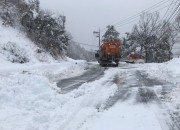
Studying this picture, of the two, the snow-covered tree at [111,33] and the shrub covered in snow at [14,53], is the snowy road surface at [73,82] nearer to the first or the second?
the shrub covered in snow at [14,53]

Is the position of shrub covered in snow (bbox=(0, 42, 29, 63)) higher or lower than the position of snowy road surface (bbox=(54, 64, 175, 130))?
higher

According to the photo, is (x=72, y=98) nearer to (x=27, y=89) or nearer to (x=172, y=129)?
(x=27, y=89)

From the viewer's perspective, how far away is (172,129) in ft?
29.7

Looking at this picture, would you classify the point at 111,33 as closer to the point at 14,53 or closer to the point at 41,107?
the point at 14,53

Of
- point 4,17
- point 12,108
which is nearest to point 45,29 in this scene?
point 4,17

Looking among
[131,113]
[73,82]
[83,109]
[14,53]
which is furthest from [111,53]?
[131,113]

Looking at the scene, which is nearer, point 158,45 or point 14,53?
point 14,53

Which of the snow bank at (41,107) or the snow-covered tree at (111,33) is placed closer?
the snow bank at (41,107)

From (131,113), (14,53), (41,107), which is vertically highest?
(14,53)

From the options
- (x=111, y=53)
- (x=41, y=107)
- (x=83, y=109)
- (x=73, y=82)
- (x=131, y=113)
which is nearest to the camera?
(x=131, y=113)

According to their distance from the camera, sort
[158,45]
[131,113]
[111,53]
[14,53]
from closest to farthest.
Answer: [131,113] < [14,53] < [111,53] < [158,45]

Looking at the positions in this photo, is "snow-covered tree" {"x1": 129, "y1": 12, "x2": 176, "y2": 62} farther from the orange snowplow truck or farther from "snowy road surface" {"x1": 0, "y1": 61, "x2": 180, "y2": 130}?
"snowy road surface" {"x1": 0, "y1": 61, "x2": 180, "y2": 130}

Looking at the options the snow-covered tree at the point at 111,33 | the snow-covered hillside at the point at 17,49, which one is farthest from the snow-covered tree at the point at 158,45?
the snow-covered hillside at the point at 17,49

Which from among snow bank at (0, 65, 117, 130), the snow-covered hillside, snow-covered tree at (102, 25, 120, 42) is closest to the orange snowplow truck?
the snow-covered hillside
